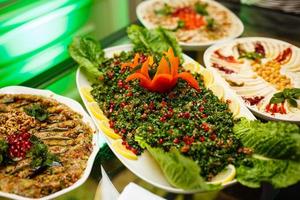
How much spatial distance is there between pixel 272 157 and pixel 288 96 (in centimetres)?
74

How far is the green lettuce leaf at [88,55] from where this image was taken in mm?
2734

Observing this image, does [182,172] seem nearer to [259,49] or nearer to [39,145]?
[39,145]

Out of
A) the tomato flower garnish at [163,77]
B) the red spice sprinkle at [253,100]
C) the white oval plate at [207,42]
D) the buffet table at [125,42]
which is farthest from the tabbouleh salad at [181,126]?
the white oval plate at [207,42]

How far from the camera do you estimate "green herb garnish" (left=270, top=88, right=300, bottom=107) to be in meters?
2.55

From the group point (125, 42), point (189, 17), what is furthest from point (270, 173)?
point (189, 17)

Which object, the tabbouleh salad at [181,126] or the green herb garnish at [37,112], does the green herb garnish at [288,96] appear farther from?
the green herb garnish at [37,112]

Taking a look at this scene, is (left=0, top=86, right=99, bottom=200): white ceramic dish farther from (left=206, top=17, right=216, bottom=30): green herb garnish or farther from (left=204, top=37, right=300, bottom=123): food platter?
(left=206, top=17, right=216, bottom=30): green herb garnish

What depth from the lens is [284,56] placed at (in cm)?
305

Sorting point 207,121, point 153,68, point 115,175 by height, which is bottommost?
point 115,175

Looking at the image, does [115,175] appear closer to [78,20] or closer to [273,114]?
[273,114]

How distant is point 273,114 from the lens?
2.44m

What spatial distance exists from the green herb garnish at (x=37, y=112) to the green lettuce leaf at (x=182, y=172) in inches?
34.0

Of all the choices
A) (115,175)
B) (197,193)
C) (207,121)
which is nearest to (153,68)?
(207,121)

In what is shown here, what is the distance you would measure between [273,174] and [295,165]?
121 mm
